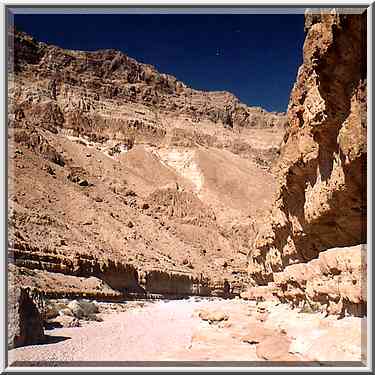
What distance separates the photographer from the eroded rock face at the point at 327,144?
26.9ft

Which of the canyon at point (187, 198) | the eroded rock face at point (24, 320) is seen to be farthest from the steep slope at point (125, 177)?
the eroded rock face at point (24, 320)

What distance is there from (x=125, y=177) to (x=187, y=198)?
8830mm

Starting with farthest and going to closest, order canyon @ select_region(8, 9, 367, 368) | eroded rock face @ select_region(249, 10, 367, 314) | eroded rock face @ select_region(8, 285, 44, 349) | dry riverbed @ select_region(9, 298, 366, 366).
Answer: eroded rock face @ select_region(8, 285, 44, 349) < canyon @ select_region(8, 9, 367, 368) < eroded rock face @ select_region(249, 10, 367, 314) < dry riverbed @ select_region(9, 298, 366, 366)

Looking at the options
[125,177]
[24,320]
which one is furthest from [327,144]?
[125,177]

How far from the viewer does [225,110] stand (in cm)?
12075

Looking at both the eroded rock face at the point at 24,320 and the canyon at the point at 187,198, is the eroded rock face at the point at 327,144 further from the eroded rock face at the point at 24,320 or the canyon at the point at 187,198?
the eroded rock face at the point at 24,320

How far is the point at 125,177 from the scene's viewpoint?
5853cm

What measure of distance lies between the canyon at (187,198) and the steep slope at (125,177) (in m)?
0.17

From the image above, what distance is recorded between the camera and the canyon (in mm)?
8492

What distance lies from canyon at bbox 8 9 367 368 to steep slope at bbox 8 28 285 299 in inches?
6.7

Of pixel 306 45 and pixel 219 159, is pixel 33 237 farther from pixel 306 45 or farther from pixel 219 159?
pixel 219 159

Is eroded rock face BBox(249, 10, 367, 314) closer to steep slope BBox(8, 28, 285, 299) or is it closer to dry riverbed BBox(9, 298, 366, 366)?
dry riverbed BBox(9, 298, 366, 366)

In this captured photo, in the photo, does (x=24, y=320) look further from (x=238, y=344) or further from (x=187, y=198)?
(x=187, y=198)

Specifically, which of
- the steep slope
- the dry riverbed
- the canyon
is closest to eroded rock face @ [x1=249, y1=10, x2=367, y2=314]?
the canyon
